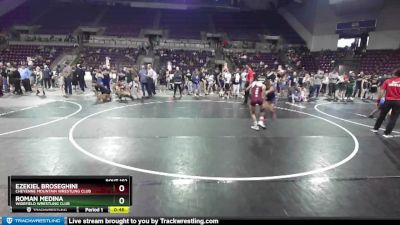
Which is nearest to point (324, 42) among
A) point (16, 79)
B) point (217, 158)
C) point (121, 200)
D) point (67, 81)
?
point (67, 81)

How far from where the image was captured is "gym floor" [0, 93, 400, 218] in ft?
15.5

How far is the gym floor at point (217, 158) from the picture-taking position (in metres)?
4.73

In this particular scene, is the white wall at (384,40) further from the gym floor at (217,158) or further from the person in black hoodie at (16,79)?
the person in black hoodie at (16,79)

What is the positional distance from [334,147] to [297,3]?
3623cm

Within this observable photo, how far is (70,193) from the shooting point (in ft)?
10.4

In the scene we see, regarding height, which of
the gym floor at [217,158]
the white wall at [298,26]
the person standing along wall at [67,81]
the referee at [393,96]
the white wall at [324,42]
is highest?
the white wall at [298,26]

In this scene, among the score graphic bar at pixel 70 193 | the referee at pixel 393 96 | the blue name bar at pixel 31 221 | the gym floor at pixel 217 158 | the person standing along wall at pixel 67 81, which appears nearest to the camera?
the blue name bar at pixel 31 221

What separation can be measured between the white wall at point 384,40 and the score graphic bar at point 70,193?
32676mm

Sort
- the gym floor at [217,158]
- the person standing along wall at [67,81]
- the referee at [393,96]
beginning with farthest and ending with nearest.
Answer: the person standing along wall at [67,81]
the referee at [393,96]
the gym floor at [217,158]

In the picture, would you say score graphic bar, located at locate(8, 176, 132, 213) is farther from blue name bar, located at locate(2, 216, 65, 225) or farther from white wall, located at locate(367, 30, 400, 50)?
white wall, located at locate(367, 30, 400, 50)

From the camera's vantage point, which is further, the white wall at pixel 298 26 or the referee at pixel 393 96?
the white wall at pixel 298 26

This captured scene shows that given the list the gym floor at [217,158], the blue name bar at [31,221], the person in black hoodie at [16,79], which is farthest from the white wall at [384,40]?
the blue name bar at [31,221]

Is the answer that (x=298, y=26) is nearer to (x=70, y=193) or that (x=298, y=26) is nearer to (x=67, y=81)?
(x=67, y=81)

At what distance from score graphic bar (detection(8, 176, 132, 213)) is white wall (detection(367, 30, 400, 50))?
32676 millimetres
